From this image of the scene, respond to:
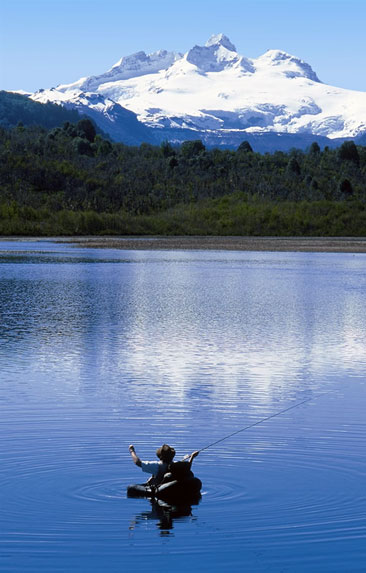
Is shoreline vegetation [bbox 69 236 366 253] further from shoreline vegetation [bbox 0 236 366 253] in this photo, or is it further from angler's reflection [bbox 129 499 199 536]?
angler's reflection [bbox 129 499 199 536]

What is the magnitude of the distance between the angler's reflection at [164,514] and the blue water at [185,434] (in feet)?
0.14

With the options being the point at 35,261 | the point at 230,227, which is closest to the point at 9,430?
the point at 35,261

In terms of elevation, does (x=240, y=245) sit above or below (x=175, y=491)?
below

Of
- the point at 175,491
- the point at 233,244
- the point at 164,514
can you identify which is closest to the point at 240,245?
the point at 233,244

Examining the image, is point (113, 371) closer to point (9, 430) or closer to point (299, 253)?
point (9, 430)

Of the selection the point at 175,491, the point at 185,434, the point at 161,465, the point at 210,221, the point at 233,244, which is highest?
the point at 210,221

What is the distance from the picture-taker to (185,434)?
2091 cm

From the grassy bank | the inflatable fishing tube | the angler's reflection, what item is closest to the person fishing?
the inflatable fishing tube

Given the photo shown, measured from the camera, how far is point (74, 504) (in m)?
16.1

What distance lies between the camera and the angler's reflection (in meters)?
15.4

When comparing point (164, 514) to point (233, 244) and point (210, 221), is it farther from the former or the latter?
point (210, 221)

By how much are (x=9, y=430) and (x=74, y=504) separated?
5.11 metres

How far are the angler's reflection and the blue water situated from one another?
0.04 metres

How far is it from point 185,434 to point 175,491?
4.83m
